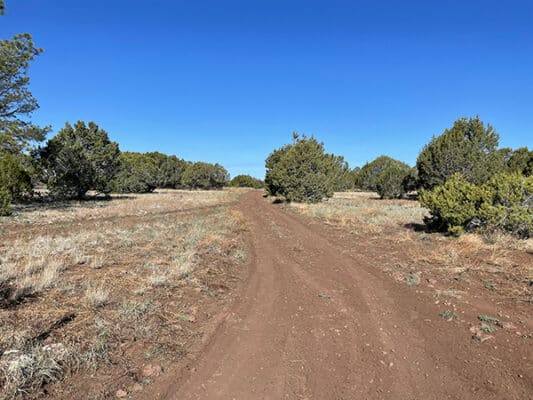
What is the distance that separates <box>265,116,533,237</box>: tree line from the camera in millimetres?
11914

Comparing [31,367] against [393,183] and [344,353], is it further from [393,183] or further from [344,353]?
[393,183]

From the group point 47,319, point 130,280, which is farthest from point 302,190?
point 47,319

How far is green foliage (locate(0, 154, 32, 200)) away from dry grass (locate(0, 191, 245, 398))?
1382cm

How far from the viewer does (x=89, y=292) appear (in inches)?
229

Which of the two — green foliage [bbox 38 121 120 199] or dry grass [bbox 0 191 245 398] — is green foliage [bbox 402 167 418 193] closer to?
green foliage [bbox 38 121 120 199]

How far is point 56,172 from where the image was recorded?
29203 mm

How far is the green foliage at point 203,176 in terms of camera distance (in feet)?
268

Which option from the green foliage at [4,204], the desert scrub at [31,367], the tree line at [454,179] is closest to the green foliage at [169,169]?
the tree line at [454,179]

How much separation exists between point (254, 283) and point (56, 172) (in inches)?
1193

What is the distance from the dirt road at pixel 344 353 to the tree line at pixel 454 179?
795 centimetres

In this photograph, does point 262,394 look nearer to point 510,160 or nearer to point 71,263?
point 71,263

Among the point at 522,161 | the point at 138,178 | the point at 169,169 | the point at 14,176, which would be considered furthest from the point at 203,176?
the point at 522,161

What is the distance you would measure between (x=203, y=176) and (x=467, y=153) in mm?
65536

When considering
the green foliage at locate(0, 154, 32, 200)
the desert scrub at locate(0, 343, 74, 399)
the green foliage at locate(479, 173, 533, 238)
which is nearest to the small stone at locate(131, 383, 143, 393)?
the desert scrub at locate(0, 343, 74, 399)
